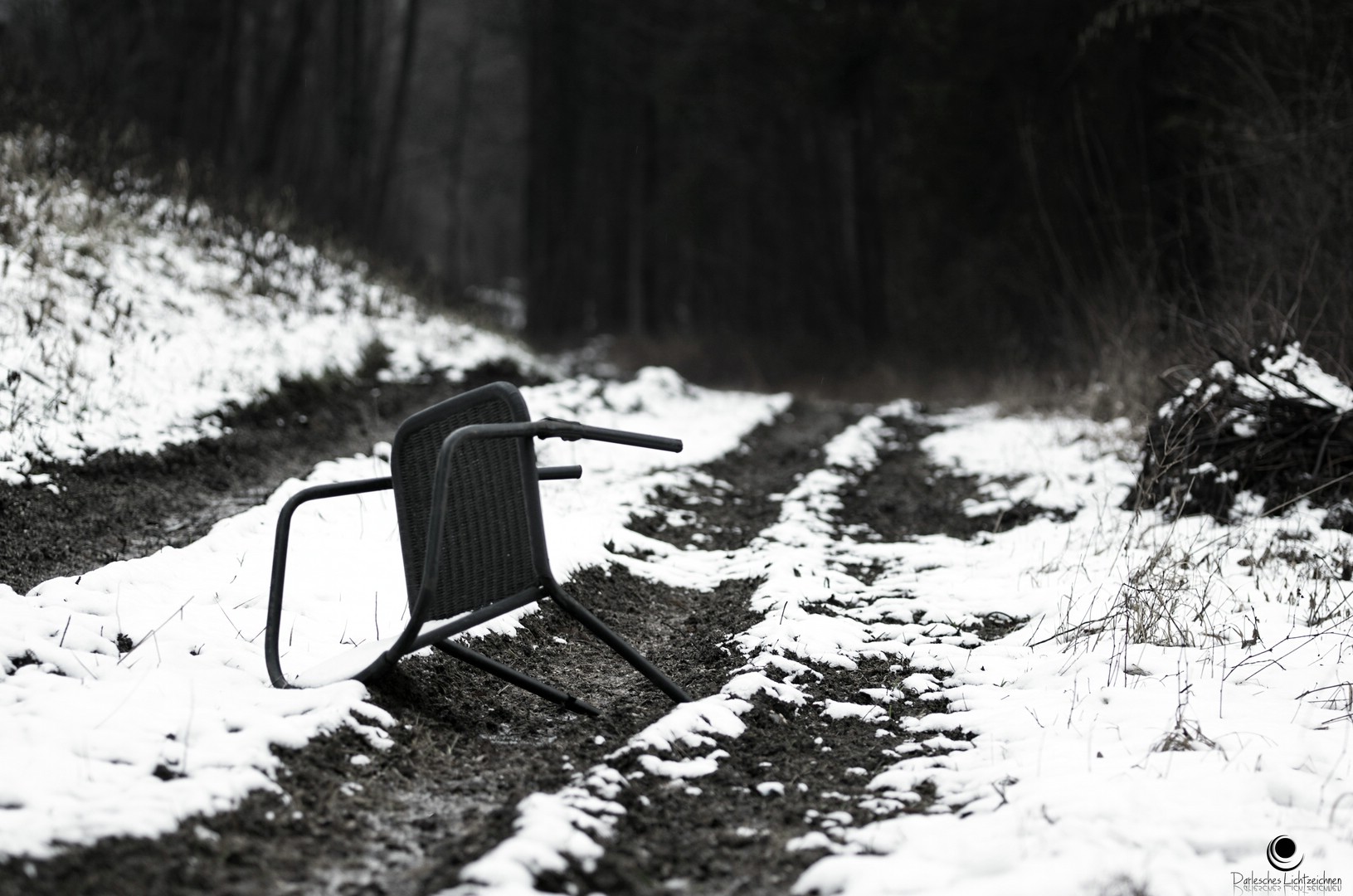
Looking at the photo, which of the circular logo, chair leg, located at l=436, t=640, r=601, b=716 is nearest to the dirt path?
chair leg, located at l=436, t=640, r=601, b=716

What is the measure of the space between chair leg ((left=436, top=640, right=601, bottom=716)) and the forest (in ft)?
17.1

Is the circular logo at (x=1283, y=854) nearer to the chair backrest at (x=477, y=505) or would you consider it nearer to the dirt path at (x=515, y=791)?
the dirt path at (x=515, y=791)

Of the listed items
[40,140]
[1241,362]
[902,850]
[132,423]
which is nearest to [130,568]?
[132,423]

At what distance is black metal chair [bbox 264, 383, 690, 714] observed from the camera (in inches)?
136

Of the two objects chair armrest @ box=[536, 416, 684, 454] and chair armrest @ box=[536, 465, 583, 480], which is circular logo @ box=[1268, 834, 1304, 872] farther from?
chair armrest @ box=[536, 465, 583, 480]

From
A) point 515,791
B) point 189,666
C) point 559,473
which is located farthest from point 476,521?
point 189,666

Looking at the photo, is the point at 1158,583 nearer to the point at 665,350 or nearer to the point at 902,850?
the point at 902,850

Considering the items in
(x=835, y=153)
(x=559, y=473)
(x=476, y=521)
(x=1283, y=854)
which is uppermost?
(x=835, y=153)

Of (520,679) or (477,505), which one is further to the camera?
(520,679)

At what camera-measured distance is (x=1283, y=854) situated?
2.60 m

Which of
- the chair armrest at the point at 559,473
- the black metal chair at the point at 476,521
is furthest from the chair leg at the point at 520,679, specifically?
Result: the chair armrest at the point at 559,473

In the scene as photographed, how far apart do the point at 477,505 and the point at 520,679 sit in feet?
2.26

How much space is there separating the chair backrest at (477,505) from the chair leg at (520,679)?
0.96ft

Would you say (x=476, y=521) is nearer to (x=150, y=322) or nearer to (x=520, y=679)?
(x=520, y=679)
